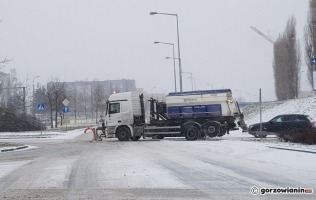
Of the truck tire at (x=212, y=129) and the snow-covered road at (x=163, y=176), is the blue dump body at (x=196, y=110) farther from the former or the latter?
the snow-covered road at (x=163, y=176)

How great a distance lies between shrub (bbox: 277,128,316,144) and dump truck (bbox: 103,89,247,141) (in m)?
6.41

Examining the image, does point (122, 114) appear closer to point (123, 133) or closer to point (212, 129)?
point (123, 133)

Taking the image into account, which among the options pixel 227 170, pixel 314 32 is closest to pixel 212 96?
pixel 227 170

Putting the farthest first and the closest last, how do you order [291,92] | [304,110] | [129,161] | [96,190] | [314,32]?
1. [291,92]
2. [314,32]
3. [304,110]
4. [129,161]
5. [96,190]

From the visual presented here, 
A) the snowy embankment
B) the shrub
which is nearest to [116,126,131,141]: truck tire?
the shrub

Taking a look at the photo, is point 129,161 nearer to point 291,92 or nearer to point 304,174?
point 304,174

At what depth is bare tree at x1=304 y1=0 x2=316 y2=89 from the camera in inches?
2122

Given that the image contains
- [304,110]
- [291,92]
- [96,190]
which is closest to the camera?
[96,190]

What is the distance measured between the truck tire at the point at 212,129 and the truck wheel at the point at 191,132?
433 mm

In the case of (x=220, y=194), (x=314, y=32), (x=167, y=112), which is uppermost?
(x=314, y=32)

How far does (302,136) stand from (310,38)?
→ 1455 inches

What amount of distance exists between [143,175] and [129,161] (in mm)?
3846

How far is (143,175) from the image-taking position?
12938 mm

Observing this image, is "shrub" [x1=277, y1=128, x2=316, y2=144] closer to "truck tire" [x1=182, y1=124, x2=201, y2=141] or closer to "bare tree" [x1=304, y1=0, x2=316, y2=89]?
"truck tire" [x1=182, y1=124, x2=201, y2=141]
